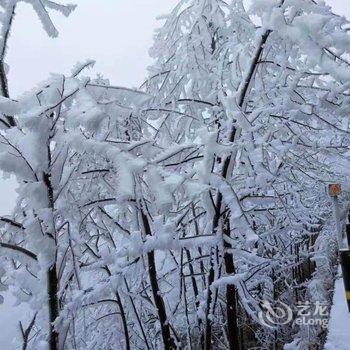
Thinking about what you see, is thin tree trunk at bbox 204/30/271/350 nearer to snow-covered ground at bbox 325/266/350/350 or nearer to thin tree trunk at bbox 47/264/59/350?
thin tree trunk at bbox 47/264/59/350

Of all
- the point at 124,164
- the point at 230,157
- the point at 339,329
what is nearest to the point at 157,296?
the point at 230,157

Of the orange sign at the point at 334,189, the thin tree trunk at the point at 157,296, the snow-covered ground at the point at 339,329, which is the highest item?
the orange sign at the point at 334,189

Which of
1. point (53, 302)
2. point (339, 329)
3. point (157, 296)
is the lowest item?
point (339, 329)

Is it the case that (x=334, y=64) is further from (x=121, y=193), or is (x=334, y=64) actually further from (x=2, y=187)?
(x=2, y=187)

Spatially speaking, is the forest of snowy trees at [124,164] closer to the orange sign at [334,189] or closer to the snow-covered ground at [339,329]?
the orange sign at [334,189]

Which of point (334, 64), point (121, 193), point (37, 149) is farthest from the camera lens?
point (37, 149)

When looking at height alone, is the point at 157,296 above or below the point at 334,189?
below

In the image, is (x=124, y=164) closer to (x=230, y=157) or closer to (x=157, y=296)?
(x=230, y=157)

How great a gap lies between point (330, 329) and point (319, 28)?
4044 millimetres

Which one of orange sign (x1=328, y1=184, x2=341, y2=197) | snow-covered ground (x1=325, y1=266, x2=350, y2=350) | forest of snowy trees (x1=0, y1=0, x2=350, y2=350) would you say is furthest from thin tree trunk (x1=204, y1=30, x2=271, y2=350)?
orange sign (x1=328, y1=184, x2=341, y2=197)

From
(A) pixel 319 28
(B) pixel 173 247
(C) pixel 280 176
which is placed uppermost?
(A) pixel 319 28

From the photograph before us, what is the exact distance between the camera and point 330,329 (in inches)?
181

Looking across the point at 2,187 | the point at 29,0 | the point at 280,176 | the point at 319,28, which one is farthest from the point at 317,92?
Answer: the point at 2,187

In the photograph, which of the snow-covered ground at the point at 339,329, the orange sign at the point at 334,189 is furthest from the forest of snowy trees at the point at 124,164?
the snow-covered ground at the point at 339,329
